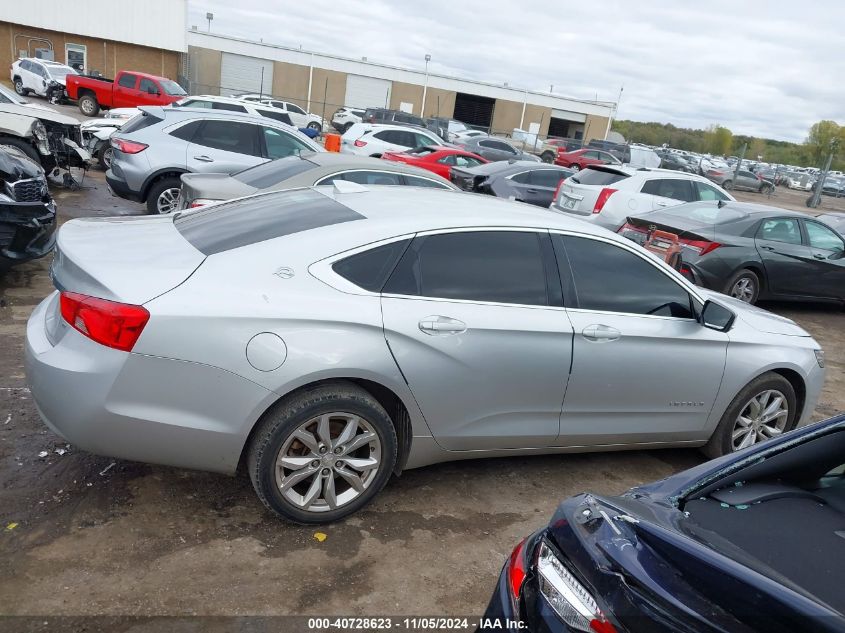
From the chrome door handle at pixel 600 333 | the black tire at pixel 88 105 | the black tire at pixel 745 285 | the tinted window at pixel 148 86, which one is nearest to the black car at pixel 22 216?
the chrome door handle at pixel 600 333

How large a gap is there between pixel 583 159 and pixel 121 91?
59.5 ft

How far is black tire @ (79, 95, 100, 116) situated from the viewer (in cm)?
2633

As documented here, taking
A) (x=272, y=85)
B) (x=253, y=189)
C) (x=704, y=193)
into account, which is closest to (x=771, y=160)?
(x=272, y=85)

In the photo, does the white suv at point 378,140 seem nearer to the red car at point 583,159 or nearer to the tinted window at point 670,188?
the tinted window at point 670,188

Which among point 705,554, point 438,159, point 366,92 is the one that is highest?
point 705,554

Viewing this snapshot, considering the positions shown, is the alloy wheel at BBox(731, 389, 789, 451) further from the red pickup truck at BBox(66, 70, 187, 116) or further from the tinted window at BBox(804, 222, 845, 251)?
the red pickup truck at BBox(66, 70, 187, 116)

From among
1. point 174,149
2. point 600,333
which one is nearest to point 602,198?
point 174,149

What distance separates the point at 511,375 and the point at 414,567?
107 cm

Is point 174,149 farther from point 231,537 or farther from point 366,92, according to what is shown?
point 366,92

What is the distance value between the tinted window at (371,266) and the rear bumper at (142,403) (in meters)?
0.70

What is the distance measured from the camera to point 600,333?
12.5 ft

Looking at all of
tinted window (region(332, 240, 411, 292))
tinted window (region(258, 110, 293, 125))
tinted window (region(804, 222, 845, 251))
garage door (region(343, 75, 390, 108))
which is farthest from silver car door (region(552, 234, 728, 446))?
garage door (region(343, 75, 390, 108))

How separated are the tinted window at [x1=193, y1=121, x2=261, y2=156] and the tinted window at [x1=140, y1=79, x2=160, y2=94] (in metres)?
17.6

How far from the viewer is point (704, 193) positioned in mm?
12492
